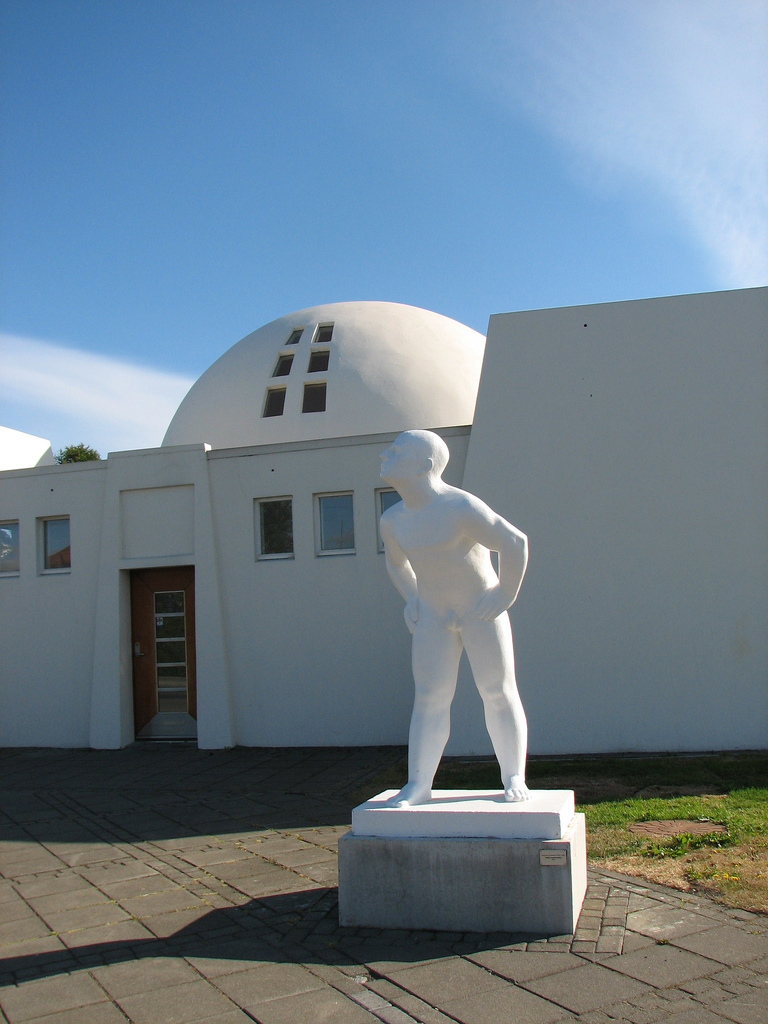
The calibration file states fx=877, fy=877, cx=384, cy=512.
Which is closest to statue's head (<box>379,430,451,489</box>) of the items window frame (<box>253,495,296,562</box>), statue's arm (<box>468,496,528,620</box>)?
statue's arm (<box>468,496,528,620</box>)

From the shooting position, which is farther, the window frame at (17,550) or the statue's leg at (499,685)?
the window frame at (17,550)

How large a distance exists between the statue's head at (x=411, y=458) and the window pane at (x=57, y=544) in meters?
9.10

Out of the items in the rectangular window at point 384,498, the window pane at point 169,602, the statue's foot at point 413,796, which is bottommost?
the statue's foot at point 413,796

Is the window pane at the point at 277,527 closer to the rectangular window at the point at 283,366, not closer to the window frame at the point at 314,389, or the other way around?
the window frame at the point at 314,389

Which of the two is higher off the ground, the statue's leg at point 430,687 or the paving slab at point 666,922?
the statue's leg at point 430,687

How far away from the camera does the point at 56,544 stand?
504 inches

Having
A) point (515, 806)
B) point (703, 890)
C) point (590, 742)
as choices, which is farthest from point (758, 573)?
point (515, 806)

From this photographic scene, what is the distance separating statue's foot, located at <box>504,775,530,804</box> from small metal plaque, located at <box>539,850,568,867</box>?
1.27 ft

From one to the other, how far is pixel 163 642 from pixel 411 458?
27.5 ft

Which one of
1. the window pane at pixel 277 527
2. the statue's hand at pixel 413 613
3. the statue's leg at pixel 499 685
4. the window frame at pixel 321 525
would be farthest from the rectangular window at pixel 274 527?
the statue's leg at pixel 499 685

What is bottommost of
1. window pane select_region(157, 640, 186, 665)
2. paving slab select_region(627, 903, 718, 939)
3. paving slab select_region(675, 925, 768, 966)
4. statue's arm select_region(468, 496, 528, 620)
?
paving slab select_region(627, 903, 718, 939)

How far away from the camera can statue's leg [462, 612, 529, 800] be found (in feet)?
15.8

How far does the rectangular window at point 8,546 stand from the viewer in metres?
13.0

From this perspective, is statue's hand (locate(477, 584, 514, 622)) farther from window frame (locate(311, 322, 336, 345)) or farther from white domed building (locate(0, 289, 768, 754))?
window frame (locate(311, 322, 336, 345))
